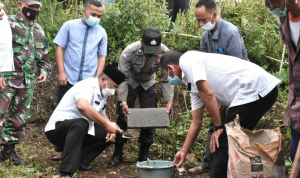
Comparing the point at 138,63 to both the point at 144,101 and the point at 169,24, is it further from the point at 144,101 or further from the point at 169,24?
the point at 169,24

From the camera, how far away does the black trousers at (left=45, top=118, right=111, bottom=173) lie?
172 inches

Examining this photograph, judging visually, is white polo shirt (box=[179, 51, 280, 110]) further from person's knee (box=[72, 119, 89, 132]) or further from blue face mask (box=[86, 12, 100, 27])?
blue face mask (box=[86, 12, 100, 27])

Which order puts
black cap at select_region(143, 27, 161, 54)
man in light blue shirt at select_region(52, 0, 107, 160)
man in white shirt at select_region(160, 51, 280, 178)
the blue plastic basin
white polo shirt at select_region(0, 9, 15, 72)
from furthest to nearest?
man in light blue shirt at select_region(52, 0, 107, 160), black cap at select_region(143, 27, 161, 54), white polo shirt at select_region(0, 9, 15, 72), the blue plastic basin, man in white shirt at select_region(160, 51, 280, 178)

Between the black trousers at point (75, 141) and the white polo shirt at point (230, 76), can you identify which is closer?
the white polo shirt at point (230, 76)

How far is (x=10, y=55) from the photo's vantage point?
4.56 m

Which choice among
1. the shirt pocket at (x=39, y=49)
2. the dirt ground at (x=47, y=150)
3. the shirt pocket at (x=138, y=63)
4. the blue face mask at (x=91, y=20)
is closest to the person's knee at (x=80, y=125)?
the dirt ground at (x=47, y=150)

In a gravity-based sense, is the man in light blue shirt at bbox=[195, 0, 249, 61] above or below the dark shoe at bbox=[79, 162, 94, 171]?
above

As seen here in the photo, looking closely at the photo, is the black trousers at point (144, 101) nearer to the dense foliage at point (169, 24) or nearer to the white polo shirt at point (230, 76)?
the dense foliage at point (169, 24)

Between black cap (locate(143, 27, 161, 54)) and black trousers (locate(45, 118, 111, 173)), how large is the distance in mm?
1243

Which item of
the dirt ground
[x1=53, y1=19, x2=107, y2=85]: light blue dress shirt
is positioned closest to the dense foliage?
the dirt ground

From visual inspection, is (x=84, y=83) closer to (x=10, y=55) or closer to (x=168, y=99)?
(x=10, y=55)

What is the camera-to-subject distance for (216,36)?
481cm

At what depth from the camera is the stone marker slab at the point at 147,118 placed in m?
4.75

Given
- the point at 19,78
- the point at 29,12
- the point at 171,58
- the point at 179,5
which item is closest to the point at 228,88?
the point at 171,58
